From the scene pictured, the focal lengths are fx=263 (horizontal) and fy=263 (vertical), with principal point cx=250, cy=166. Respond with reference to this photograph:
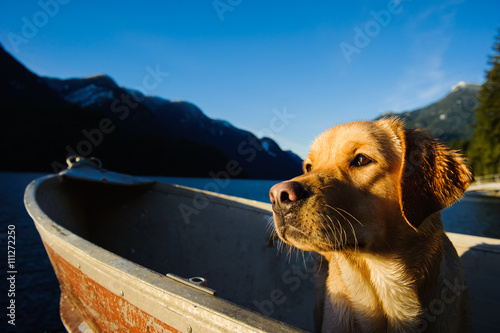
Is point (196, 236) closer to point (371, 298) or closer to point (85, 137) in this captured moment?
point (371, 298)

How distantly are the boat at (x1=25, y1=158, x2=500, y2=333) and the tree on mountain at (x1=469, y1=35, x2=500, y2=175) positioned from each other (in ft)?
200

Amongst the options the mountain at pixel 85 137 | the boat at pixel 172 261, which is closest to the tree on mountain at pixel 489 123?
the mountain at pixel 85 137

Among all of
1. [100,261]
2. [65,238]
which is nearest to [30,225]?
[65,238]

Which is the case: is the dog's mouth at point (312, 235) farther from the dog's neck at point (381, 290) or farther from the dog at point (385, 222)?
the dog's neck at point (381, 290)

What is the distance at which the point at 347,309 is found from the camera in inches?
82.8

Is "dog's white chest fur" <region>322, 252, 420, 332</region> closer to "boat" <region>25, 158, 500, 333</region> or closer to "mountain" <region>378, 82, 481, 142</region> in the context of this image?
"boat" <region>25, 158, 500, 333</region>

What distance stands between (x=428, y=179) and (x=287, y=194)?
1.02 metres

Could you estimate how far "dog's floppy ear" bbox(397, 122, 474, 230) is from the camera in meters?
1.74

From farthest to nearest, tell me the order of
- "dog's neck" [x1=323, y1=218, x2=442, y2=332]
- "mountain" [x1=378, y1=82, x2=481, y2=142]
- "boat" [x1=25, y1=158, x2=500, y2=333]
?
"mountain" [x1=378, y1=82, x2=481, y2=142] < "dog's neck" [x1=323, y1=218, x2=442, y2=332] < "boat" [x1=25, y1=158, x2=500, y2=333]

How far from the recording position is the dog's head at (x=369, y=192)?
1714 mm

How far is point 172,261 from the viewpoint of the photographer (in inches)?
218

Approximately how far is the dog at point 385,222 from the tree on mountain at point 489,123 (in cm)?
6222

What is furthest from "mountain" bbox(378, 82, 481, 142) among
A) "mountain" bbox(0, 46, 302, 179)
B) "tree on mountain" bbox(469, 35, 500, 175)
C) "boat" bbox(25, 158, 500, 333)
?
"boat" bbox(25, 158, 500, 333)

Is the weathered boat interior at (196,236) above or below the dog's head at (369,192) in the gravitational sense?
below
